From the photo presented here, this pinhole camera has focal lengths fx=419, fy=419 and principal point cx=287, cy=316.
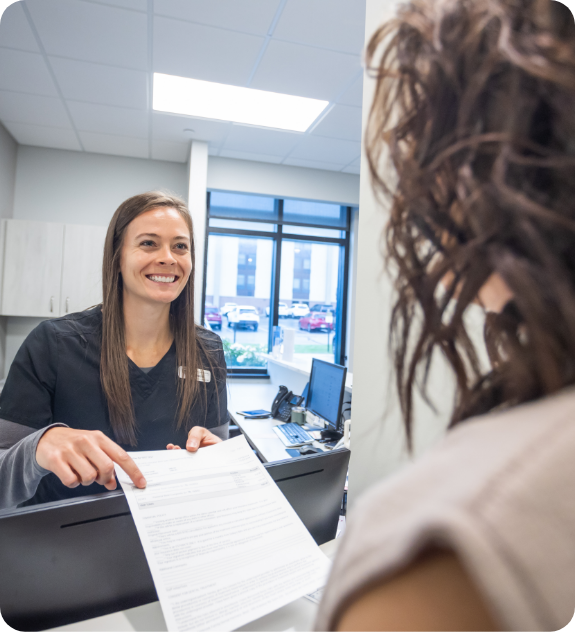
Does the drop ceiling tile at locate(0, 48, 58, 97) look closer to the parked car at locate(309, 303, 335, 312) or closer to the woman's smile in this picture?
the woman's smile

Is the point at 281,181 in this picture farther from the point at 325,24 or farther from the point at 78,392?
the point at 78,392

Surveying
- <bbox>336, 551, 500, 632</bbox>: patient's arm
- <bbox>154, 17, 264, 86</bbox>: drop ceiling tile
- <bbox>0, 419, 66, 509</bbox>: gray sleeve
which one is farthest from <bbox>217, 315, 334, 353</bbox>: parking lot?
<bbox>336, 551, 500, 632</bbox>: patient's arm

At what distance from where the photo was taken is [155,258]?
125cm

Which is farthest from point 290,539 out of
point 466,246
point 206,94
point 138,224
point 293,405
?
point 206,94

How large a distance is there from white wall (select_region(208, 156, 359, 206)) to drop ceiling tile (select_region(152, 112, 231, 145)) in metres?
0.42

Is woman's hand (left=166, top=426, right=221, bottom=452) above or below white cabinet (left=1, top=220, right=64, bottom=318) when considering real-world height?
below

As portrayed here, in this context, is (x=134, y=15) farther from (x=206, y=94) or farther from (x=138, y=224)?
(x=138, y=224)

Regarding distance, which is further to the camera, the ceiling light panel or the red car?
the red car

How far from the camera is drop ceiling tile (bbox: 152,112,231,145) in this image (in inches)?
134

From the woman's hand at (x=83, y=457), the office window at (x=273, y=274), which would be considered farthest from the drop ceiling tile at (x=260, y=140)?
the woman's hand at (x=83, y=457)

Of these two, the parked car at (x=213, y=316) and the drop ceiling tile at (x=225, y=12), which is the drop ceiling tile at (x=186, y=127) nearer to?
the drop ceiling tile at (x=225, y=12)

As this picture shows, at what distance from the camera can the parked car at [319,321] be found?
505 centimetres

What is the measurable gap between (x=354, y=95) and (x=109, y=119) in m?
1.96

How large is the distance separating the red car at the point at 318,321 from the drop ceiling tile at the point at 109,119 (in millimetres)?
2589
